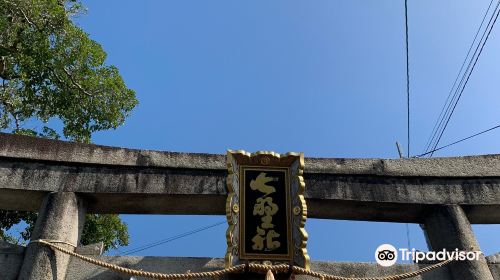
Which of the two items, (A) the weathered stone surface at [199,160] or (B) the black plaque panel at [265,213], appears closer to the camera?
(B) the black plaque panel at [265,213]

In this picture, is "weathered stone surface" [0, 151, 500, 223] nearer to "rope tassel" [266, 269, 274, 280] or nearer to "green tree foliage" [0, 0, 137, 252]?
"rope tassel" [266, 269, 274, 280]

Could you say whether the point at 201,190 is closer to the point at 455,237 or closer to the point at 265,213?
the point at 265,213

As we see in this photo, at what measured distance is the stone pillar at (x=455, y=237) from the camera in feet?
19.2

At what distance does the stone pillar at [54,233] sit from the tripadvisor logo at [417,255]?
4.16 metres

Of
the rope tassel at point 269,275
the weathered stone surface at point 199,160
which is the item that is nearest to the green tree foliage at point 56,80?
the weathered stone surface at point 199,160

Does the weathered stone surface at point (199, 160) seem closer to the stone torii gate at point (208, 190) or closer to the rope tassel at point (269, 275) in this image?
the stone torii gate at point (208, 190)

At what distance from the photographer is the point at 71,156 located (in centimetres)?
657

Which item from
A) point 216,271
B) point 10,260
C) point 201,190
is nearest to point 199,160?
point 201,190

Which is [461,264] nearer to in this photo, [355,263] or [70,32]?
[355,263]

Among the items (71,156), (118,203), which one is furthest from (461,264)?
(71,156)

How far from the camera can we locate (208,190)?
648cm

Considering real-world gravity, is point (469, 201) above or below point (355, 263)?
above

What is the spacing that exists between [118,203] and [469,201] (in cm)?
517

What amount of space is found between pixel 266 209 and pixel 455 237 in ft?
8.81
